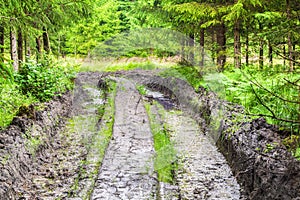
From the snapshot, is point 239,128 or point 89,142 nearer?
point 239,128

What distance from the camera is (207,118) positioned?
956 centimetres

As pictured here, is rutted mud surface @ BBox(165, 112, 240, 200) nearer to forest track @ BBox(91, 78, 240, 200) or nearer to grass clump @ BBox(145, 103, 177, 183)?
forest track @ BBox(91, 78, 240, 200)

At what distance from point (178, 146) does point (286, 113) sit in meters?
2.99

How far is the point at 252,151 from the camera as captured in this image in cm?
561

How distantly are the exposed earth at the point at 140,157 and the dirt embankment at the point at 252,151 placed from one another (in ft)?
0.04

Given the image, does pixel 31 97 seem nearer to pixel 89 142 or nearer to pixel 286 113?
pixel 89 142

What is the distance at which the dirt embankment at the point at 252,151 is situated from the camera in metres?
4.18

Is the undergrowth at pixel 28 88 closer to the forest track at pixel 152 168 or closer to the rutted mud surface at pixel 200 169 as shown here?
the forest track at pixel 152 168

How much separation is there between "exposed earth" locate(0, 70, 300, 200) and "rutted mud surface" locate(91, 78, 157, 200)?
0.02 m

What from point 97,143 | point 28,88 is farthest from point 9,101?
point 97,143

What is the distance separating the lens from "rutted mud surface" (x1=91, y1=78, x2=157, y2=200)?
5551 millimetres

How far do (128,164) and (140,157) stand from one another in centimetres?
50

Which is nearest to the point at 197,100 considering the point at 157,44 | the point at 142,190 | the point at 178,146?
the point at 178,146

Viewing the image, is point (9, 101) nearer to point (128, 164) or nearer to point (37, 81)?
point (37, 81)
